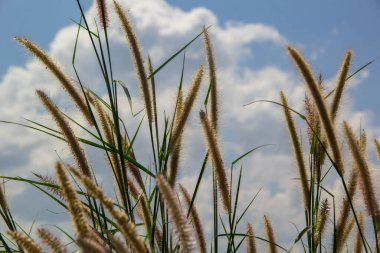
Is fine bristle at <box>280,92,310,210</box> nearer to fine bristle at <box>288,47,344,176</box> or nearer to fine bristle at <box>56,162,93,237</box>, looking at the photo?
fine bristle at <box>288,47,344,176</box>

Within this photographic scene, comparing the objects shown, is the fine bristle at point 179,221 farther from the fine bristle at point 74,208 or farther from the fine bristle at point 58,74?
the fine bristle at point 58,74

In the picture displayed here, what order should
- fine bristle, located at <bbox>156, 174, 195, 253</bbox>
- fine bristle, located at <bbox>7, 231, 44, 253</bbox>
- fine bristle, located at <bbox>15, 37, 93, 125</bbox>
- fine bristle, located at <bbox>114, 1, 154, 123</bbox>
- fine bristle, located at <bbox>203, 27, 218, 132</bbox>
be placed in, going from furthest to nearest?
fine bristle, located at <bbox>203, 27, 218, 132</bbox> < fine bristle, located at <bbox>114, 1, 154, 123</bbox> < fine bristle, located at <bbox>15, 37, 93, 125</bbox> < fine bristle, located at <bbox>7, 231, 44, 253</bbox> < fine bristle, located at <bbox>156, 174, 195, 253</bbox>

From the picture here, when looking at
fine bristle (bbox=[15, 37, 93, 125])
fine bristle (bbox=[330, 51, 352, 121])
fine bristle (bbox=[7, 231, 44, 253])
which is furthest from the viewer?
fine bristle (bbox=[330, 51, 352, 121])

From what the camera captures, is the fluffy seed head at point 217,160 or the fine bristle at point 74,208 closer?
the fine bristle at point 74,208

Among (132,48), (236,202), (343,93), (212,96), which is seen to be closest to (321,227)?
(236,202)

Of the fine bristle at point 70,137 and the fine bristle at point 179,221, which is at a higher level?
the fine bristle at point 70,137

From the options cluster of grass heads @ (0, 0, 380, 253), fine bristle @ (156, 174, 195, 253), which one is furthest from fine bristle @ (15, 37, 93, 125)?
fine bristle @ (156, 174, 195, 253)

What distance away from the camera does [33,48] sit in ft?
8.61

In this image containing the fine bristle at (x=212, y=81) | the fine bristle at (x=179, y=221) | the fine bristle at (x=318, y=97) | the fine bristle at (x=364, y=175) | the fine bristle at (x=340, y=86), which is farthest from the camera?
the fine bristle at (x=212, y=81)

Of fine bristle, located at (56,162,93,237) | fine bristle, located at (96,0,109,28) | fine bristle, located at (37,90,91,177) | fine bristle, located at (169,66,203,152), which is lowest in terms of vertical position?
fine bristle, located at (56,162,93,237)

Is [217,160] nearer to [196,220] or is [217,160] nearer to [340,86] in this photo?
[196,220]

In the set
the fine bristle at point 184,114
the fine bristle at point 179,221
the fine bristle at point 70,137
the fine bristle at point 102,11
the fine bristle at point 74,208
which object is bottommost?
the fine bristle at point 179,221

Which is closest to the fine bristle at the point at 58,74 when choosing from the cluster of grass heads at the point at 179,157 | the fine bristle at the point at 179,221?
the cluster of grass heads at the point at 179,157

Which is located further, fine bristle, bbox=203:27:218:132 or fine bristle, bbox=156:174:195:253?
fine bristle, bbox=203:27:218:132
